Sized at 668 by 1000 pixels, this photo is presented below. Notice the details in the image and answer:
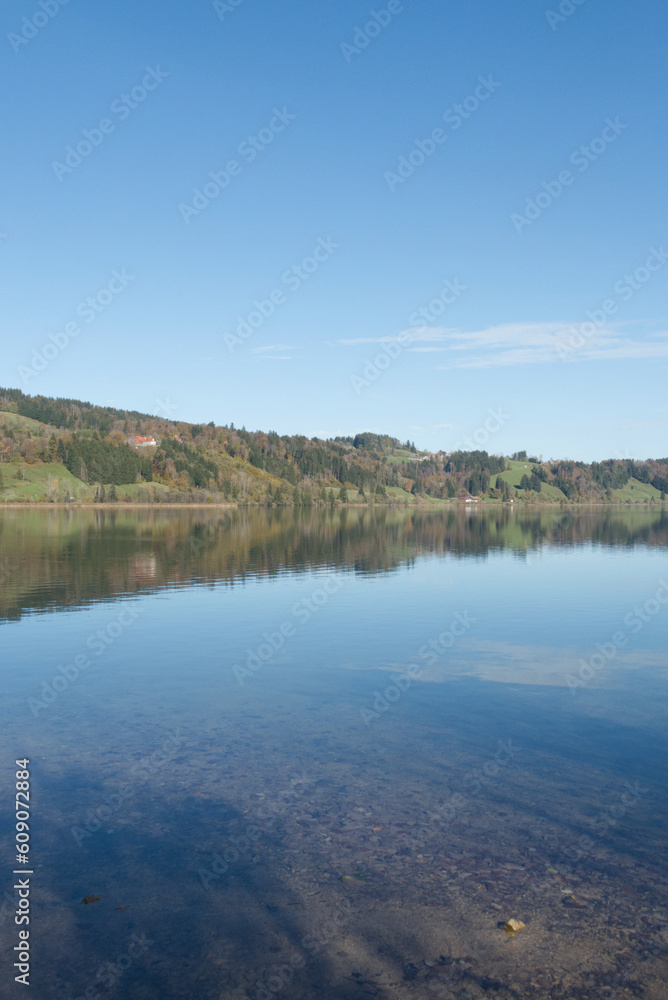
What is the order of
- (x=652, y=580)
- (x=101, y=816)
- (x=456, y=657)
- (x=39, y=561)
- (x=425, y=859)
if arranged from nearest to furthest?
(x=425, y=859), (x=101, y=816), (x=456, y=657), (x=652, y=580), (x=39, y=561)

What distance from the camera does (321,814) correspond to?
14086 millimetres

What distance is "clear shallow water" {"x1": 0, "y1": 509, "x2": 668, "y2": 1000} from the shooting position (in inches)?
382

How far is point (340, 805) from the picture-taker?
14508 mm

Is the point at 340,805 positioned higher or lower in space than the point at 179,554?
higher

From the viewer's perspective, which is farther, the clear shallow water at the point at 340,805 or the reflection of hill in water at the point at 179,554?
the reflection of hill in water at the point at 179,554

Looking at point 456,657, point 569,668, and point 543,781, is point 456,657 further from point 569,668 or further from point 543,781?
point 543,781

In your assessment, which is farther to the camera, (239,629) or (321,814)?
(239,629)

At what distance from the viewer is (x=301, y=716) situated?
69.0 feet

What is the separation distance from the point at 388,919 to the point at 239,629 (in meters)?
25.5

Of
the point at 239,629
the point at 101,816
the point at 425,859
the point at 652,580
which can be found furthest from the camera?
the point at 652,580

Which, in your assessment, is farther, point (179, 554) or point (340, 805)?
point (179, 554)

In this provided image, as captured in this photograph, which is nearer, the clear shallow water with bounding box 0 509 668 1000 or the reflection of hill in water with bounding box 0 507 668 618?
the clear shallow water with bounding box 0 509 668 1000

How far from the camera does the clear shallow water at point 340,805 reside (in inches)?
382

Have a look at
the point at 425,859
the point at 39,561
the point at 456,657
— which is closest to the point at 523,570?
the point at 456,657
